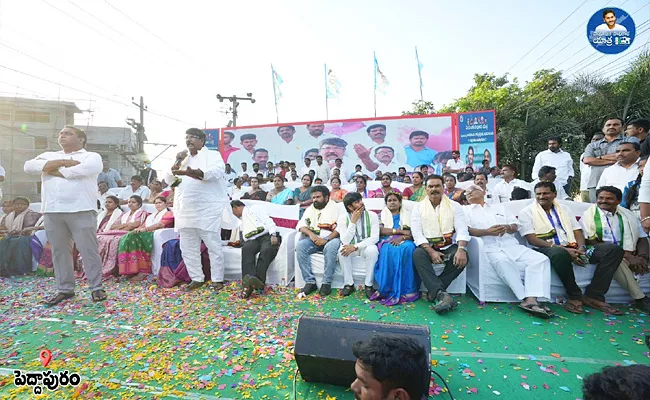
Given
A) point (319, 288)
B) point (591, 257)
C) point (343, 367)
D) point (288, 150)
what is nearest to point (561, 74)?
point (288, 150)

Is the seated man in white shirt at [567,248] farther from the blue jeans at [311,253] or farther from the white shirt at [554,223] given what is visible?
the blue jeans at [311,253]

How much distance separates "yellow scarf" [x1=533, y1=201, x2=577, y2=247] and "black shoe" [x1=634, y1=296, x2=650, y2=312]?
29.8 inches

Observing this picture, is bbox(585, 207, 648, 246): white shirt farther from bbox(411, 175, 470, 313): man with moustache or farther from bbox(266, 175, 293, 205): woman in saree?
bbox(266, 175, 293, 205): woman in saree

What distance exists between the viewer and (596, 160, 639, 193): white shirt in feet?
13.4

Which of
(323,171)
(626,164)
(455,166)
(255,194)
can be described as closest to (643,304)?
(626,164)

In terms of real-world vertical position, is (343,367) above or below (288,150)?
below

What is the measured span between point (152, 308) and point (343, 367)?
2.60m

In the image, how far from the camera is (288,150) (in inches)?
549

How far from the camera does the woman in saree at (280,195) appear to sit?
7.46m

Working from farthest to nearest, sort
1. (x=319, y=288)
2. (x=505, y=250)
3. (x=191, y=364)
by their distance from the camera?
1. (x=319, y=288)
2. (x=505, y=250)
3. (x=191, y=364)

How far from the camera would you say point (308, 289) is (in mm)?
4059

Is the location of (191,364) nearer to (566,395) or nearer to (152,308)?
(152,308)

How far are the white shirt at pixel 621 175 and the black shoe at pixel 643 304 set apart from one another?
54.2 inches

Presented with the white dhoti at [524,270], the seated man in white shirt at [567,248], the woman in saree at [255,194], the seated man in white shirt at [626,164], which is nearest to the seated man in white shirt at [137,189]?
the woman in saree at [255,194]
